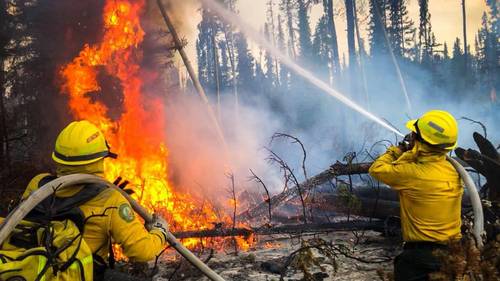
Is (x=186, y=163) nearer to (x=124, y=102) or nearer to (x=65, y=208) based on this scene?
(x=124, y=102)

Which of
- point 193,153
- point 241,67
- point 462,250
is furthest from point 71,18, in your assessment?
point 241,67

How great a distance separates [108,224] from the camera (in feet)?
8.62

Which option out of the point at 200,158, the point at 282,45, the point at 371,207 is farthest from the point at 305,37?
the point at 371,207

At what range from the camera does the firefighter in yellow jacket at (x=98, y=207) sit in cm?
262

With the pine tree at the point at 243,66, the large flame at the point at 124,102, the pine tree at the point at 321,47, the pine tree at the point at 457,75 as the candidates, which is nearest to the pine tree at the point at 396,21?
the pine tree at the point at 457,75

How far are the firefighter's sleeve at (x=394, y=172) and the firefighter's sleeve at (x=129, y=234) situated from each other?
2.41m

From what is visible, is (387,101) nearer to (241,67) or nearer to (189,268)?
(241,67)

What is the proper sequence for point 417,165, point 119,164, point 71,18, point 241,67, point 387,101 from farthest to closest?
1. point 241,67
2. point 387,101
3. point 71,18
4. point 119,164
5. point 417,165

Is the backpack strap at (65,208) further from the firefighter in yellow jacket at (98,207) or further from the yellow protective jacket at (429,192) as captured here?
the yellow protective jacket at (429,192)

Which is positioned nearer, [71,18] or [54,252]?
[54,252]

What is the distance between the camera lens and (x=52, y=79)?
471 inches

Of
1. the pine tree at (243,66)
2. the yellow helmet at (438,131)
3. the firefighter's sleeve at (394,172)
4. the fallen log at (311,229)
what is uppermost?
the pine tree at (243,66)

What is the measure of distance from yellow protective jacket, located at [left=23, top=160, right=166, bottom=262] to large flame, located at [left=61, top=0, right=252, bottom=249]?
23.7ft

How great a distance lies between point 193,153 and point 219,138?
143cm
